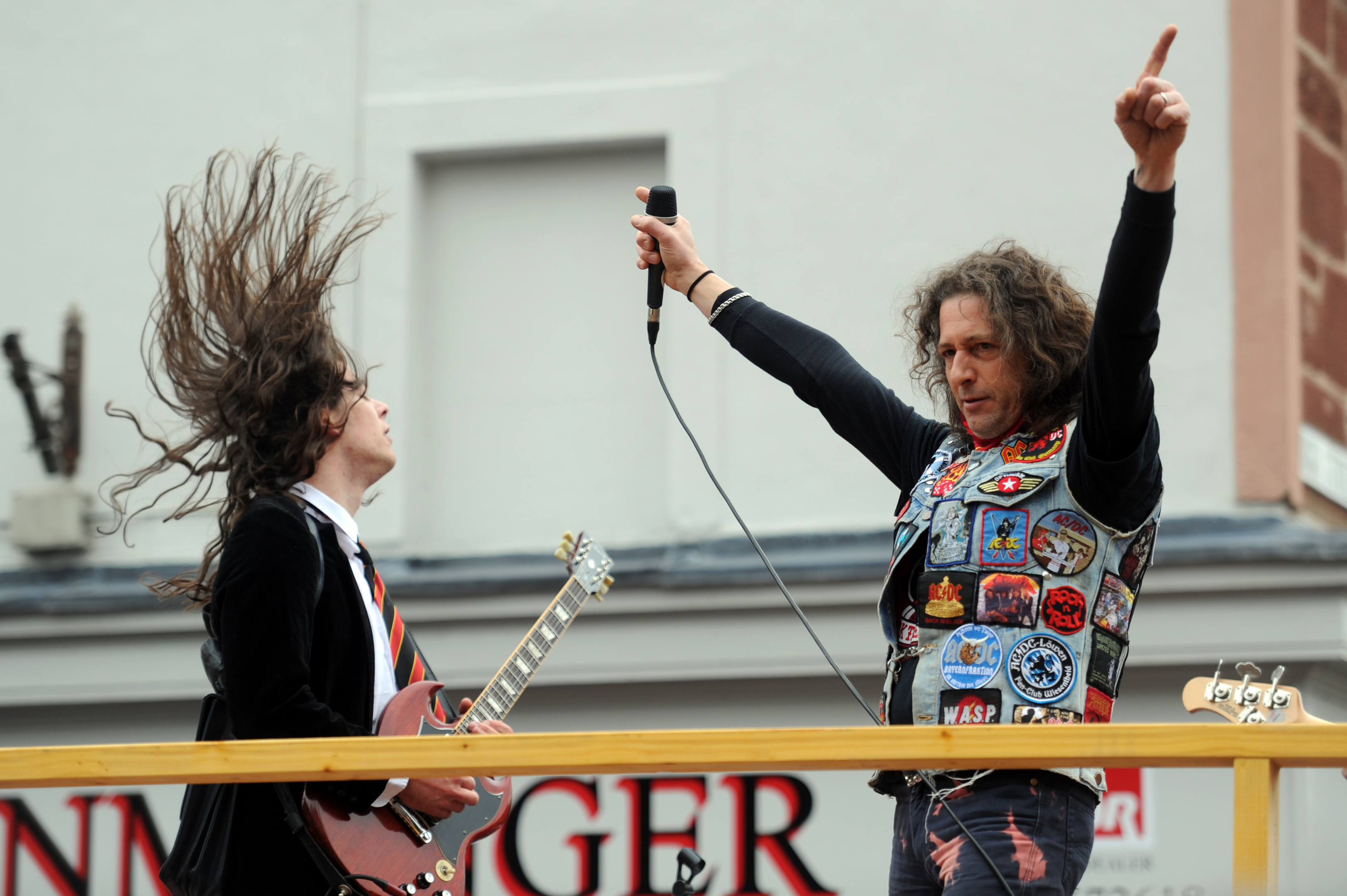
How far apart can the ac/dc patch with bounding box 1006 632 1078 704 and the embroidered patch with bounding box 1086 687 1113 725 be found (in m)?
0.04

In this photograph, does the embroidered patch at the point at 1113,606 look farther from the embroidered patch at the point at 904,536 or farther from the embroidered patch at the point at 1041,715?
the embroidered patch at the point at 904,536

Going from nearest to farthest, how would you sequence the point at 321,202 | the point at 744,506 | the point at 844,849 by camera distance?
the point at 321,202
the point at 844,849
the point at 744,506

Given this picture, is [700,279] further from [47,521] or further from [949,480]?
[47,521]

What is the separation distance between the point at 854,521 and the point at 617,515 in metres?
0.96

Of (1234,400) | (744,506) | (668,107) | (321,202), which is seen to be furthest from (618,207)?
(321,202)

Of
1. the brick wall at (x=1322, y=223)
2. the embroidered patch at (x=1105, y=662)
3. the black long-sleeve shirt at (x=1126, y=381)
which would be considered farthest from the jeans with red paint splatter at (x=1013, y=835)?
the brick wall at (x=1322, y=223)

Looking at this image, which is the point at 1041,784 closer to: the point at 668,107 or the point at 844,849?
the point at 844,849

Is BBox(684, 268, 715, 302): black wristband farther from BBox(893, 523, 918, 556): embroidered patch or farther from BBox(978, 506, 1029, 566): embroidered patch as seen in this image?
BBox(978, 506, 1029, 566): embroidered patch

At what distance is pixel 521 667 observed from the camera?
3615mm

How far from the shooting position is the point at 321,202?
356cm

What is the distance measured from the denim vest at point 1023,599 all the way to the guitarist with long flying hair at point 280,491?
939mm

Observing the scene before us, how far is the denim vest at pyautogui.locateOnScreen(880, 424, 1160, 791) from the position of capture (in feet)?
7.97

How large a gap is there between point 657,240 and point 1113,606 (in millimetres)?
1184

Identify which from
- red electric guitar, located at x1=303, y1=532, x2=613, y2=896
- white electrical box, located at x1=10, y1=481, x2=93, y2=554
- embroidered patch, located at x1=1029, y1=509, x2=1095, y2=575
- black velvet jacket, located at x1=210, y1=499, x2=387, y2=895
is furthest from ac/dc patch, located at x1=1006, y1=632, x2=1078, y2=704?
white electrical box, located at x1=10, y1=481, x2=93, y2=554
